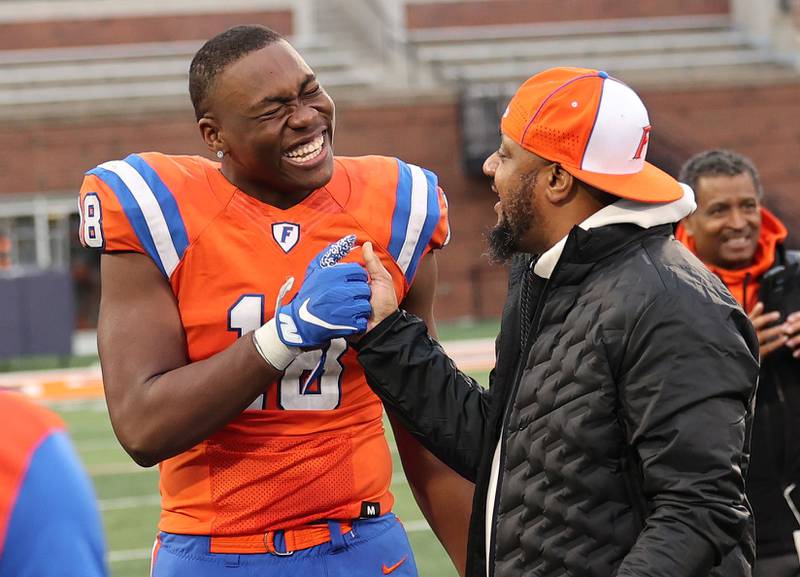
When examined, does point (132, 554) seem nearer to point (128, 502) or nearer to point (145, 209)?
point (128, 502)

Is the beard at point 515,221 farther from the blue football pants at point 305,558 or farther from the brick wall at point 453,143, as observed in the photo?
the brick wall at point 453,143

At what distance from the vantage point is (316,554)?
8.63ft

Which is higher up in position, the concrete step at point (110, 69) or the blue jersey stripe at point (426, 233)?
the blue jersey stripe at point (426, 233)

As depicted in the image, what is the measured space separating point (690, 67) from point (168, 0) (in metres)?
9.08

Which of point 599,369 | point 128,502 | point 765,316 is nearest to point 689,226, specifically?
point 765,316

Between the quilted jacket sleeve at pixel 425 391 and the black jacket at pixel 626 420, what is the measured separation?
152 millimetres

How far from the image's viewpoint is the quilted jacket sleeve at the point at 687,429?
81.7 inches

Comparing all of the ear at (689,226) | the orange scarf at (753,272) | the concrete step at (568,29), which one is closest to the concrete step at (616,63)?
the concrete step at (568,29)

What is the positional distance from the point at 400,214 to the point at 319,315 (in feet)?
1.51

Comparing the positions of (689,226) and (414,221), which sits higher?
(414,221)

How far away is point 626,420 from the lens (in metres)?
2.17

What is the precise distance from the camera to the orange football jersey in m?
2.60

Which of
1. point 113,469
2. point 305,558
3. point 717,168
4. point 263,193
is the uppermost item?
point 263,193

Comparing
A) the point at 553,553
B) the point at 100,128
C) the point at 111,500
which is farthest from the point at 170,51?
the point at 553,553
